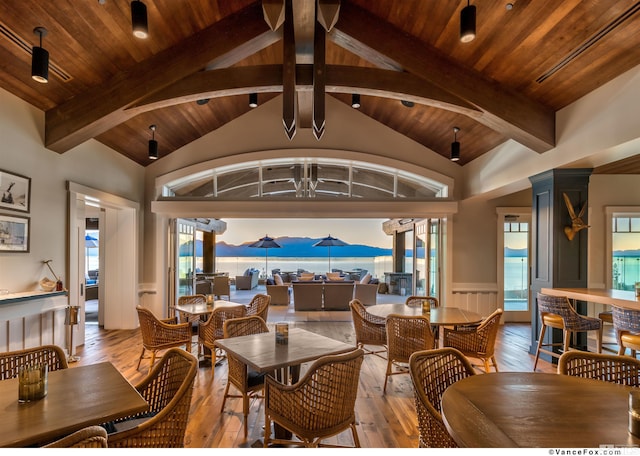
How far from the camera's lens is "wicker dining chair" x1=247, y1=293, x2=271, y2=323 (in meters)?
4.59

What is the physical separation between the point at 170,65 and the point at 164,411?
388 cm

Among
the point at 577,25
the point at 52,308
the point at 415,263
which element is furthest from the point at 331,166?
the point at 52,308

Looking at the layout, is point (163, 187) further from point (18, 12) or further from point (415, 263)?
point (415, 263)

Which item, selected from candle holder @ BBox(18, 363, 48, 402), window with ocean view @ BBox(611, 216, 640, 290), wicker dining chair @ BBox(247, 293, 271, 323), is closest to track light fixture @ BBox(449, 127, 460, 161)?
wicker dining chair @ BBox(247, 293, 271, 323)

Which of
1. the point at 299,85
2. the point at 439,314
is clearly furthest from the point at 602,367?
the point at 299,85

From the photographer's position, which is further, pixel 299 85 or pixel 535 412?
pixel 299 85

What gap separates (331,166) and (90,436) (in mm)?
6230

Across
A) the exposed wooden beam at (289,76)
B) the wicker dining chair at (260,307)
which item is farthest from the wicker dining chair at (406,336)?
the exposed wooden beam at (289,76)

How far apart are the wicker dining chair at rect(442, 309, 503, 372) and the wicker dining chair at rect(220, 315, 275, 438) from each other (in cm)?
202

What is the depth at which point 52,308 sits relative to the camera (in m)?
4.29

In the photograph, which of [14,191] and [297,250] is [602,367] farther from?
[297,250]

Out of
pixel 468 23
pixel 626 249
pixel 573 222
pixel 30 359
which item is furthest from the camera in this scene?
pixel 626 249

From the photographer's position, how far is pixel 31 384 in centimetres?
169

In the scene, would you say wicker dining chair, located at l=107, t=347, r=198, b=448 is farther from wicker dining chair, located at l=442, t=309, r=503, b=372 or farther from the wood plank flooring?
wicker dining chair, located at l=442, t=309, r=503, b=372
